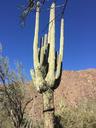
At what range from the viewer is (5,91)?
2094 centimetres

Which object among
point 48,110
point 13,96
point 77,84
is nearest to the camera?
point 48,110

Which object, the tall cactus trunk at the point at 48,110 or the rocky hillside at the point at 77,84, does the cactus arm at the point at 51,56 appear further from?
the rocky hillside at the point at 77,84

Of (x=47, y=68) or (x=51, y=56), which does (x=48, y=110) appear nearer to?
(x=47, y=68)

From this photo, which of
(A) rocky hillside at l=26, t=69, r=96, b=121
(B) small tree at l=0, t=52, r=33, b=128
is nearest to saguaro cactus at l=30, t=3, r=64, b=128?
(B) small tree at l=0, t=52, r=33, b=128

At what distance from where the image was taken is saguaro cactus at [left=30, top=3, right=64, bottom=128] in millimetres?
13070

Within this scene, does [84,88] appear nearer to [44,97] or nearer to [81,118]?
[81,118]

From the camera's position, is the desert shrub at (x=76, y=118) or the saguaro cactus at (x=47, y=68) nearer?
the saguaro cactus at (x=47, y=68)

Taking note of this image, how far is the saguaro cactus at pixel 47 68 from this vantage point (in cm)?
1307

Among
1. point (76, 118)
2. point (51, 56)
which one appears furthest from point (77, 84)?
point (51, 56)

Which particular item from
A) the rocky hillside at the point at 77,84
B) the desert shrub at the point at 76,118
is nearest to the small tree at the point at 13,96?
the desert shrub at the point at 76,118

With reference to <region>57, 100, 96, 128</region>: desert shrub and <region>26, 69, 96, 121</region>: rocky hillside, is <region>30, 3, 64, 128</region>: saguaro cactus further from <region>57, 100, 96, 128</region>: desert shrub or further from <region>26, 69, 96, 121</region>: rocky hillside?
<region>26, 69, 96, 121</region>: rocky hillside

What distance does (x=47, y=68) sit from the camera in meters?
13.3

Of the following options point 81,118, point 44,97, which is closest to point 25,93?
point 81,118

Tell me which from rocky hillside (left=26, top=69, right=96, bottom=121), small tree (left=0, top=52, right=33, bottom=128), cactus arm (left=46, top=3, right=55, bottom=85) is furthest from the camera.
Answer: rocky hillside (left=26, top=69, right=96, bottom=121)
